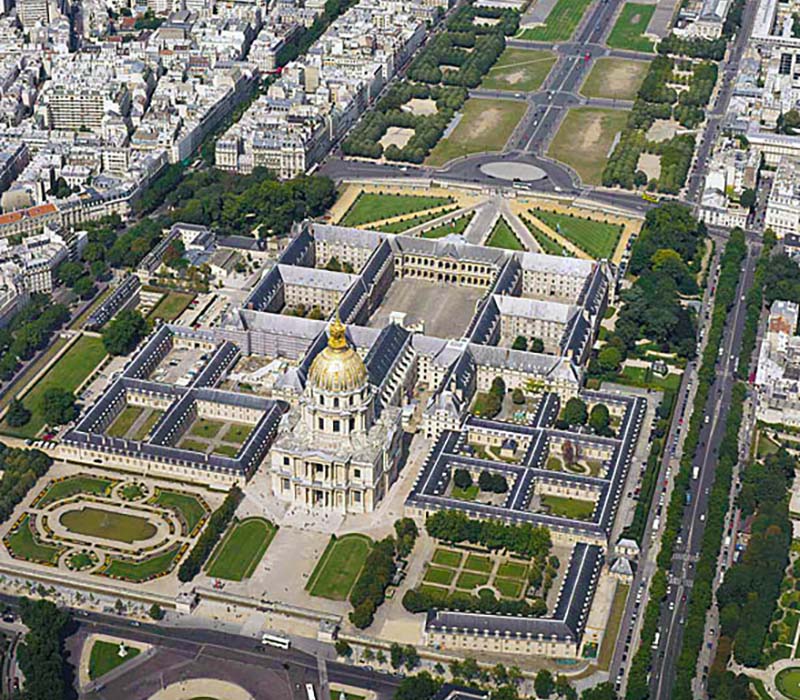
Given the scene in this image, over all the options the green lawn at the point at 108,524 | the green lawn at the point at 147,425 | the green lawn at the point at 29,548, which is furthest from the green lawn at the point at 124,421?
the green lawn at the point at 29,548

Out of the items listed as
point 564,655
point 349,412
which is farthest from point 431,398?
point 564,655

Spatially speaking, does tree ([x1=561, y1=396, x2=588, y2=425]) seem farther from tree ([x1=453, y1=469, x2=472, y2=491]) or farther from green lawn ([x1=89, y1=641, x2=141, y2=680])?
green lawn ([x1=89, y1=641, x2=141, y2=680])

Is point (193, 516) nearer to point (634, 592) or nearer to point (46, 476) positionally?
point (46, 476)

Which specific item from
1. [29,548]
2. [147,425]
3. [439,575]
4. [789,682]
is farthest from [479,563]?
[29,548]

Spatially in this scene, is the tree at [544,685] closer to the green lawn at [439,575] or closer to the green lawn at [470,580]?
the green lawn at [470,580]

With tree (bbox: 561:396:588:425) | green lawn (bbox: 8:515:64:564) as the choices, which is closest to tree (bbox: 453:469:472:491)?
tree (bbox: 561:396:588:425)
